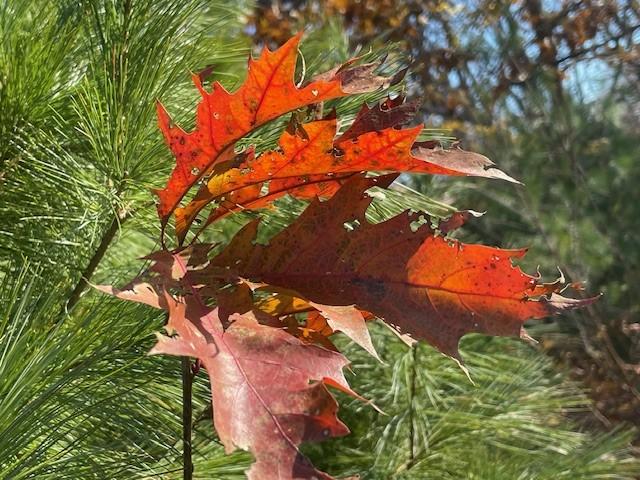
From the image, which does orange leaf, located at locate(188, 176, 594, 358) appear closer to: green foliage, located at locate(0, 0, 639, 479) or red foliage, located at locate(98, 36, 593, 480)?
red foliage, located at locate(98, 36, 593, 480)

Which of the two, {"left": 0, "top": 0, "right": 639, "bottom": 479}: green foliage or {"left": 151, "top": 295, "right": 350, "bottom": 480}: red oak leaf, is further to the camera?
{"left": 0, "top": 0, "right": 639, "bottom": 479}: green foliage

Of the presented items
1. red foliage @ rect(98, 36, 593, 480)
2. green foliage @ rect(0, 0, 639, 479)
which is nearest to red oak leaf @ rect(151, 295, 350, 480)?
red foliage @ rect(98, 36, 593, 480)

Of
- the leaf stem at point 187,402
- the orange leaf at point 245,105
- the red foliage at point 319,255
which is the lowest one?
the leaf stem at point 187,402

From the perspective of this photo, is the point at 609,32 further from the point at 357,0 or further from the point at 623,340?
the point at 623,340

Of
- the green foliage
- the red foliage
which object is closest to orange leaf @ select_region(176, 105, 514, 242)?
the red foliage

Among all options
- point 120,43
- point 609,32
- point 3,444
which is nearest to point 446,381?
point 120,43

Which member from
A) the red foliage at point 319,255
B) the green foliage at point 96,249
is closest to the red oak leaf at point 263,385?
the red foliage at point 319,255

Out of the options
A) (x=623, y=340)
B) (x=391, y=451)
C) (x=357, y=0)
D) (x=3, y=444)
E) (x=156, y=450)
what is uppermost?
(x=357, y=0)

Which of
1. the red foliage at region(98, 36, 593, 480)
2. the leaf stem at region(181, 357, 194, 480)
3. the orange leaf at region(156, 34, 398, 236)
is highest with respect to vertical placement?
the orange leaf at region(156, 34, 398, 236)

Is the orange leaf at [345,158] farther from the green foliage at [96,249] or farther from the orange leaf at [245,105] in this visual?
the green foliage at [96,249]

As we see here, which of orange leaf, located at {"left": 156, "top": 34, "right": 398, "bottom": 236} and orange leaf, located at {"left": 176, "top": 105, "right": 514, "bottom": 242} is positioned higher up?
orange leaf, located at {"left": 156, "top": 34, "right": 398, "bottom": 236}

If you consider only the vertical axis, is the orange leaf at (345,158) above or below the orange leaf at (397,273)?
above
